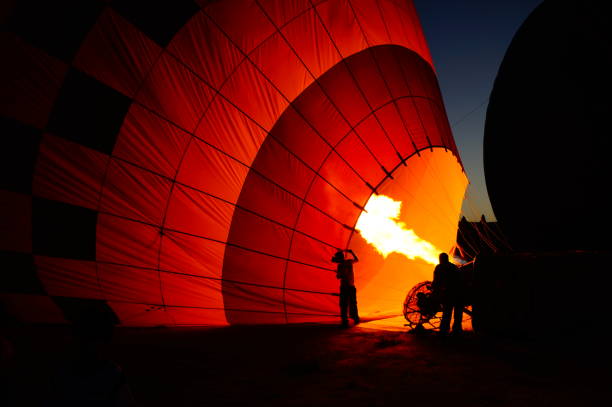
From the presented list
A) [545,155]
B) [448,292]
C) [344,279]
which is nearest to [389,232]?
[344,279]

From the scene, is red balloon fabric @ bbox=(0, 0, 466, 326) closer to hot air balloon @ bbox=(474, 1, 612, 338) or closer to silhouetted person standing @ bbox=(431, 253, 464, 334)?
silhouetted person standing @ bbox=(431, 253, 464, 334)

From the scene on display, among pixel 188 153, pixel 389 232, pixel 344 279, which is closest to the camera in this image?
pixel 188 153

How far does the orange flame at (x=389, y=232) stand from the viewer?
19.1 feet

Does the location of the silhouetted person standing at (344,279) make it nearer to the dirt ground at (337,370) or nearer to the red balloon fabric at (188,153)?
the red balloon fabric at (188,153)

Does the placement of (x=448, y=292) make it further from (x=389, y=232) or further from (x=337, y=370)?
(x=337, y=370)

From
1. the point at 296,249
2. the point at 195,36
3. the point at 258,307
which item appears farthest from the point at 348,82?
the point at 258,307

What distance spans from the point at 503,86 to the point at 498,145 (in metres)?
1.28

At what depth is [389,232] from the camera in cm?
630

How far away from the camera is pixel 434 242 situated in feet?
23.2

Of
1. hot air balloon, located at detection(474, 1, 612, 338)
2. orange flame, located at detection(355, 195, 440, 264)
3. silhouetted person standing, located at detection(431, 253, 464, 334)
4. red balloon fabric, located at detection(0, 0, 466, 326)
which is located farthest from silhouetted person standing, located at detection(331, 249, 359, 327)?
hot air balloon, located at detection(474, 1, 612, 338)

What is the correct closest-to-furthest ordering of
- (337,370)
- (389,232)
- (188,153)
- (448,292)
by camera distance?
(337,370), (188,153), (448,292), (389,232)

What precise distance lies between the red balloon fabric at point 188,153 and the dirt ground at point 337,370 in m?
0.70

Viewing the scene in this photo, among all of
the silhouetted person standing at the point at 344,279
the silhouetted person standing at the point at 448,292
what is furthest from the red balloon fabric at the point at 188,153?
the silhouetted person standing at the point at 448,292

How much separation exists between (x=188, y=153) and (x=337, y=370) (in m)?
3.02
